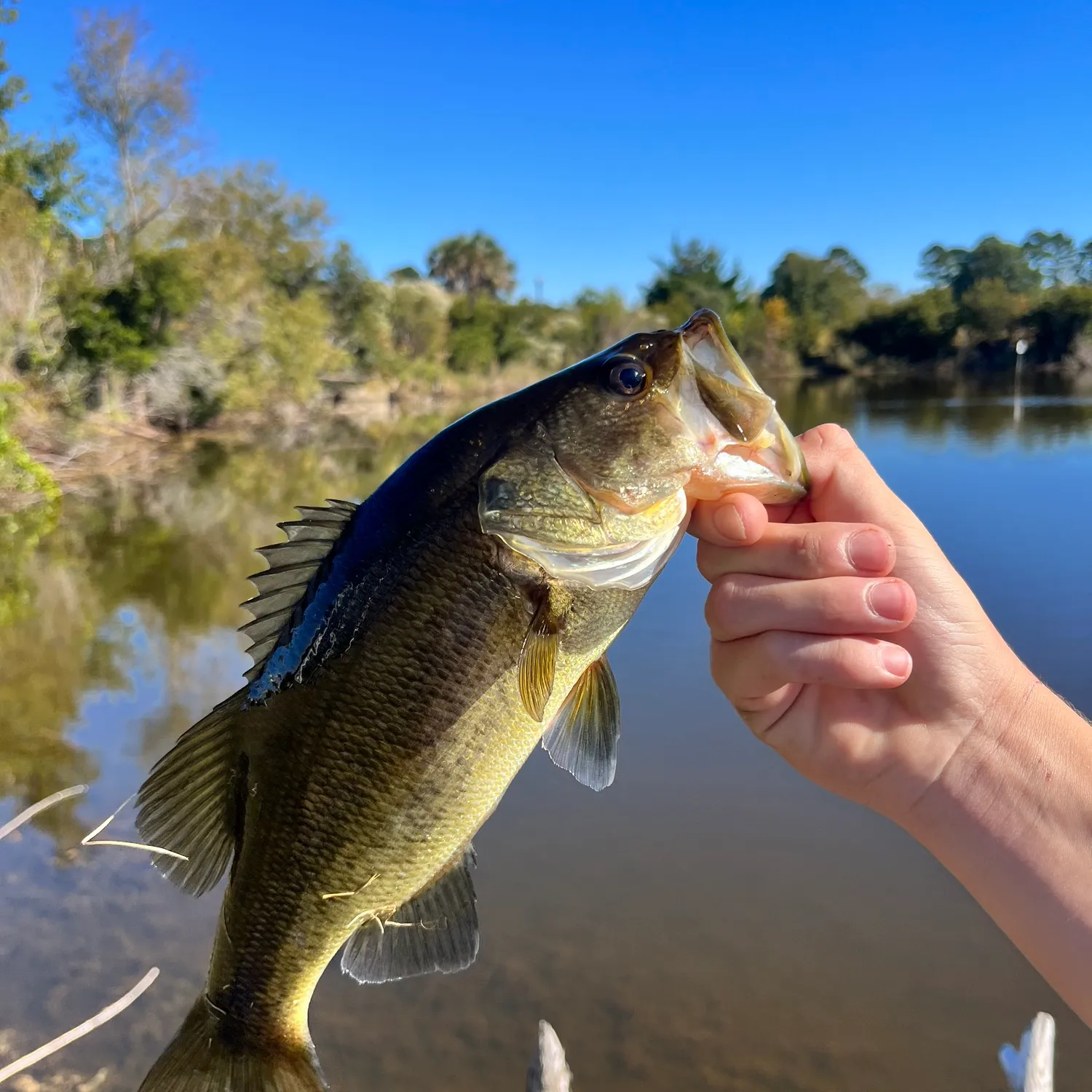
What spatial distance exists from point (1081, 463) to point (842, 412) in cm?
1429

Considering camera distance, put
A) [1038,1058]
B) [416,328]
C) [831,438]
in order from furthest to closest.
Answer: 1. [416,328]
2. [1038,1058]
3. [831,438]

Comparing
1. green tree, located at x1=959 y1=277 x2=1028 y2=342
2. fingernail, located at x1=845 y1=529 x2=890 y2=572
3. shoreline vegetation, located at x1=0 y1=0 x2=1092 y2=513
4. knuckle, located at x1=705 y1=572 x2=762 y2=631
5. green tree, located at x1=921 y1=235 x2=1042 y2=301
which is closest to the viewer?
fingernail, located at x1=845 y1=529 x2=890 y2=572

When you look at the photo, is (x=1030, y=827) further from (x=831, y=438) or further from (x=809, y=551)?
(x=831, y=438)

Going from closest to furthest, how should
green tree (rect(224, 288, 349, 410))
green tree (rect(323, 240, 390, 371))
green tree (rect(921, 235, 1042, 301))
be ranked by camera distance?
green tree (rect(224, 288, 349, 410)) < green tree (rect(323, 240, 390, 371)) < green tree (rect(921, 235, 1042, 301))

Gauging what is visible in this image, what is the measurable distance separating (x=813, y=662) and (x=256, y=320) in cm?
3073

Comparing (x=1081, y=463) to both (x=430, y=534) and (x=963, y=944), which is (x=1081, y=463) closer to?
(x=963, y=944)

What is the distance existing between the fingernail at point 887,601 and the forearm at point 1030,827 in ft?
1.57

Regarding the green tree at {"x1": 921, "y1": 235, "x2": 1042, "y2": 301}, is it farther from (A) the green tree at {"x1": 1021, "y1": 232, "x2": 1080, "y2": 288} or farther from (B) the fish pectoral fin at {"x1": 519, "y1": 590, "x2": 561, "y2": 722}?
(B) the fish pectoral fin at {"x1": 519, "y1": 590, "x2": 561, "y2": 722}

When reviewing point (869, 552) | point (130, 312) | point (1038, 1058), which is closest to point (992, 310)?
point (130, 312)

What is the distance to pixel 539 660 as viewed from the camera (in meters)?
1.67

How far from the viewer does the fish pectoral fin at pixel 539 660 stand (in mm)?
1664

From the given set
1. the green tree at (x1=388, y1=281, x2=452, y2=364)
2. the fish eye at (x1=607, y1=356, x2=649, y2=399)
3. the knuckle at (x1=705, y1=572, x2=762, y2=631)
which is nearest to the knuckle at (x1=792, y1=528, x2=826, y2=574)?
the knuckle at (x1=705, y1=572, x2=762, y2=631)

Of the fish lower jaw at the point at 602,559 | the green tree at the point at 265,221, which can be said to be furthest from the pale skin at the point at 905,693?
the green tree at the point at 265,221

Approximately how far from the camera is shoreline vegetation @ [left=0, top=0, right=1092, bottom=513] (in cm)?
2056
